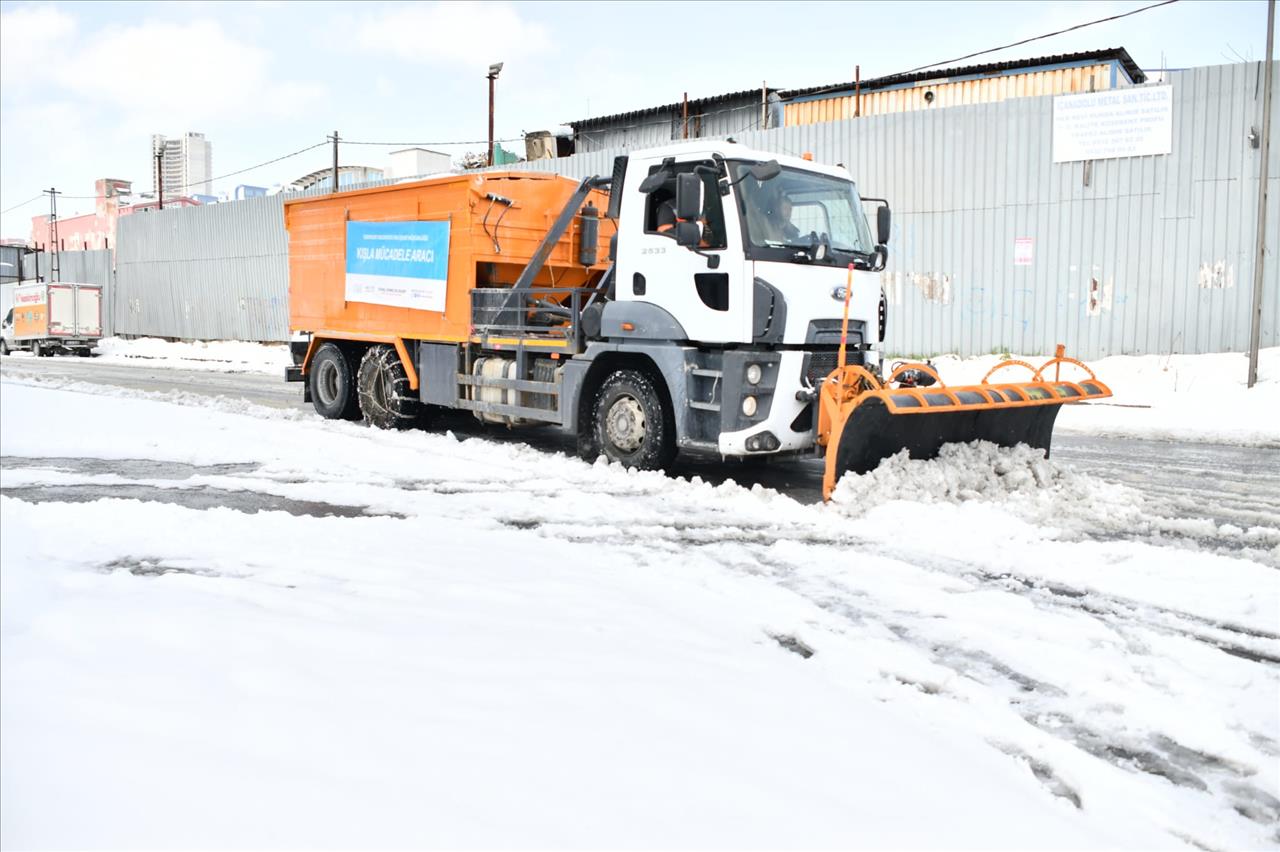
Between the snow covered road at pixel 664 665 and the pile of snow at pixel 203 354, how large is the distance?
20.3 m

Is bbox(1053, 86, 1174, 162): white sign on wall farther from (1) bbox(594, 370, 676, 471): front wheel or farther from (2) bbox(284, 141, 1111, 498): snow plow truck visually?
(1) bbox(594, 370, 676, 471): front wheel

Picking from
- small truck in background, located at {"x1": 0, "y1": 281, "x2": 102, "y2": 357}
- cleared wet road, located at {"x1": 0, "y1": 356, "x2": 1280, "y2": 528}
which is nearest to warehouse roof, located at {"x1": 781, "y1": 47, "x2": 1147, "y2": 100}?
cleared wet road, located at {"x1": 0, "y1": 356, "x2": 1280, "y2": 528}

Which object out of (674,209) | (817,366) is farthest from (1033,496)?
(674,209)

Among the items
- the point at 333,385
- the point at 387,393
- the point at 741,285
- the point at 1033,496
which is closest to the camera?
the point at 1033,496

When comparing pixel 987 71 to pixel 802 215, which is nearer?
pixel 802 215

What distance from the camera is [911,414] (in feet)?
25.0

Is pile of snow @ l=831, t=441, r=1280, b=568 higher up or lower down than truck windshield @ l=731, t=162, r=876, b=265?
lower down

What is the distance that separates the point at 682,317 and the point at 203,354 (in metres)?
28.3

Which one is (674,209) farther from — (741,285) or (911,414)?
(911,414)

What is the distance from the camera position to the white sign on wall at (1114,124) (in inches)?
639

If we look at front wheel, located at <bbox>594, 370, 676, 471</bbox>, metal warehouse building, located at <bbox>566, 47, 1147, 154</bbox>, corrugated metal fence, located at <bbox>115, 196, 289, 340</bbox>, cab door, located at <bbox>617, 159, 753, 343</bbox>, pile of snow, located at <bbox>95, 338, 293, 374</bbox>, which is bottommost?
front wheel, located at <bbox>594, 370, 676, 471</bbox>

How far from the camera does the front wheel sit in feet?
28.6

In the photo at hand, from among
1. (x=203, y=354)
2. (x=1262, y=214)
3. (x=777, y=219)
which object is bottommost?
(x=203, y=354)

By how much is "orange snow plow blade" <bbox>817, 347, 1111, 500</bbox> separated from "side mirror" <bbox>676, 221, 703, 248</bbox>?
5.05ft
